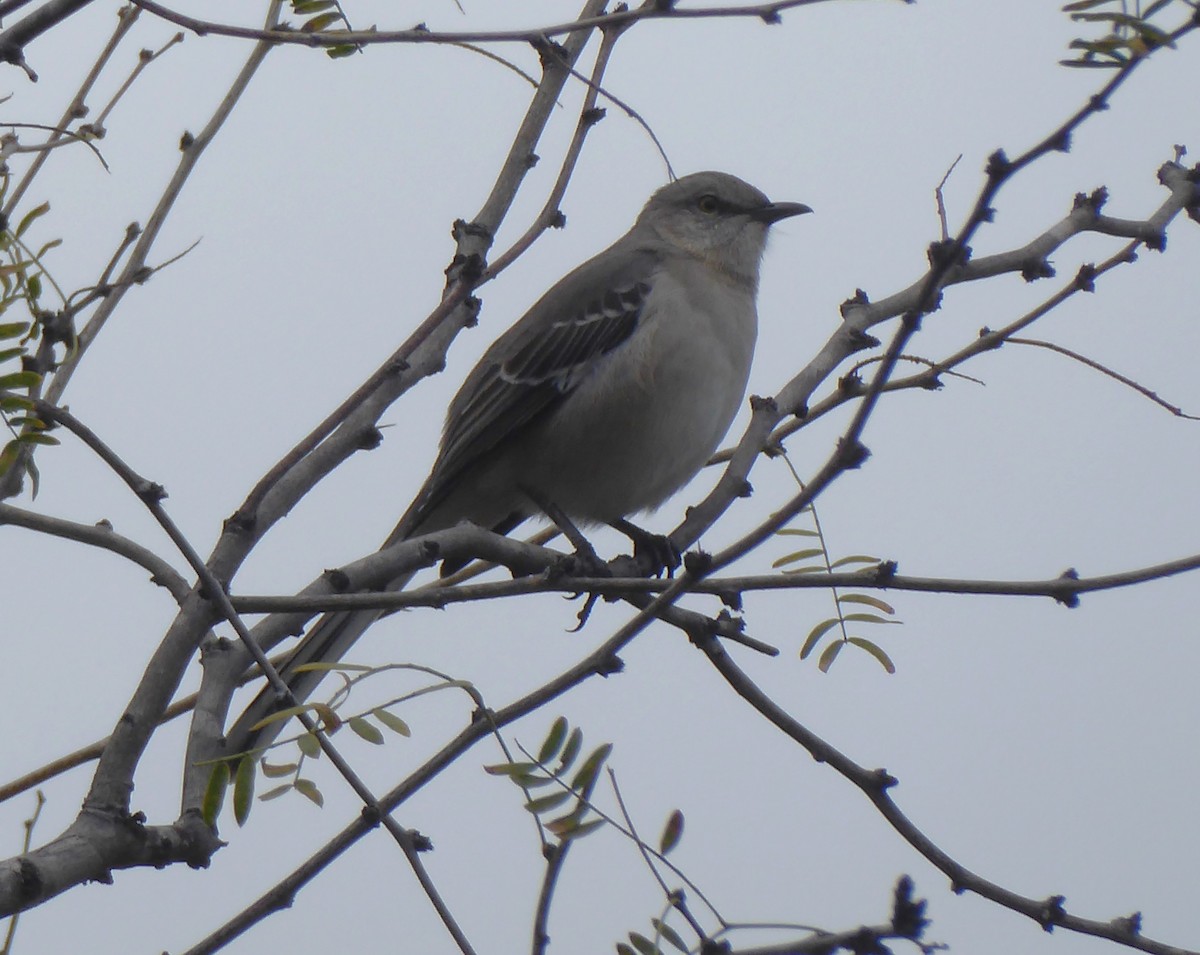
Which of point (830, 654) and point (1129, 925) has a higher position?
point (830, 654)

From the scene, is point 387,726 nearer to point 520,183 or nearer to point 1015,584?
point 1015,584

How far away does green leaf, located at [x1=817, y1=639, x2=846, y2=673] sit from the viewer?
3760 mm

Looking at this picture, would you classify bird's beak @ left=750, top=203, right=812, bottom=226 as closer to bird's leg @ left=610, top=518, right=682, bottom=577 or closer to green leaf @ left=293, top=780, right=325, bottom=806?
bird's leg @ left=610, top=518, right=682, bottom=577

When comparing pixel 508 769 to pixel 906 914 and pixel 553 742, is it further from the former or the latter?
pixel 906 914

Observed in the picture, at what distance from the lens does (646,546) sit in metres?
5.63

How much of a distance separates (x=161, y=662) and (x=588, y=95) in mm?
1998

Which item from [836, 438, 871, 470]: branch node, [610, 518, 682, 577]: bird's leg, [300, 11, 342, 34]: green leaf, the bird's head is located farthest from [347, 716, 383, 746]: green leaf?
the bird's head

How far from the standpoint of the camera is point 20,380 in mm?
2975

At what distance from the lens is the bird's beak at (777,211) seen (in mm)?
6789

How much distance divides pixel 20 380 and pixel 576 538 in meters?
2.88

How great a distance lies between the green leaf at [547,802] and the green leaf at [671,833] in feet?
0.82

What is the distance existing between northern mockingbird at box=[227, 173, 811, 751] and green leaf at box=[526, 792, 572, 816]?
3.01m

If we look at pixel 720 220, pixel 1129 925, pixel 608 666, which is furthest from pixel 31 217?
pixel 720 220

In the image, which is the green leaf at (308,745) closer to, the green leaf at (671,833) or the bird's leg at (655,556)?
the green leaf at (671,833)
